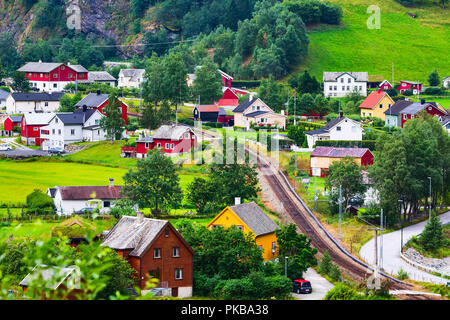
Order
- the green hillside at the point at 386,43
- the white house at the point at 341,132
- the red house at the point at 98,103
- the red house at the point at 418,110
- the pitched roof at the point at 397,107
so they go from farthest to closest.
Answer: the green hillside at the point at 386,43 < the pitched roof at the point at 397,107 < the red house at the point at 98,103 < the red house at the point at 418,110 < the white house at the point at 341,132

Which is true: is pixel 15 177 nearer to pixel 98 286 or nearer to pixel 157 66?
pixel 157 66

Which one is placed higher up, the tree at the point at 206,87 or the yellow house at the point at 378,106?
the tree at the point at 206,87

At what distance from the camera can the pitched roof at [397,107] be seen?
97375mm

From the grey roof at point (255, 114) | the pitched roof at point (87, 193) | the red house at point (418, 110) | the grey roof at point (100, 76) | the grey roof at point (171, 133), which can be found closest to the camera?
the pitched roof at point (87, 193)

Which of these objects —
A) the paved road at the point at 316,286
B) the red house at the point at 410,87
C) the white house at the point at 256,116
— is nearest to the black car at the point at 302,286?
the paved road at the point at 316,286

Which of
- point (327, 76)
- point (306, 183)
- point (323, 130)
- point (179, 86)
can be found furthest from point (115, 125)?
point (327, 76)

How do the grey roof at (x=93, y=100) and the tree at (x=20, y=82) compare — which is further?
the tree at (x=20, y=82)

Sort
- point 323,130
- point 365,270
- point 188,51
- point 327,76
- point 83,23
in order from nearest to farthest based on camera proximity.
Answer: point 365,270, point 323,130, point 327,76, point 188,51, point 83,23

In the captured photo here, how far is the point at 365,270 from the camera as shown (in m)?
48.9

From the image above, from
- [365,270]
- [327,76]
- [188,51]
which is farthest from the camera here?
[188,51]

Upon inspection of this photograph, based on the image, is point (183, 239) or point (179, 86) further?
point (179, 86)

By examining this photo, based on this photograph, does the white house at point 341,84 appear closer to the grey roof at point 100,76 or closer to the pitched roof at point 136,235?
the grey roof at point 100,76

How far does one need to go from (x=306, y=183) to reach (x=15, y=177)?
998 inches

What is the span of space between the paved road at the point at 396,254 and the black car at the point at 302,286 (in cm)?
748
